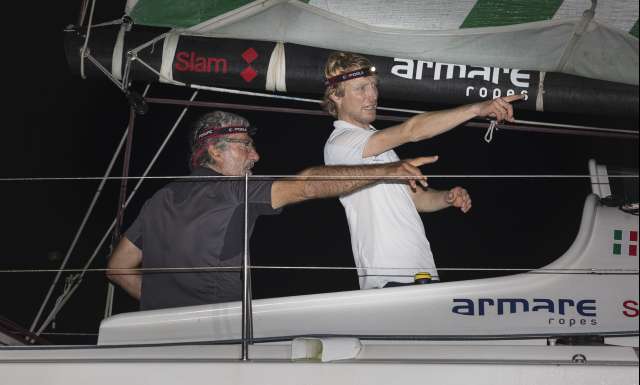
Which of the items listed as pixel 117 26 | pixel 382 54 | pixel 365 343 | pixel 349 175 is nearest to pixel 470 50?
→ pixel 382 54

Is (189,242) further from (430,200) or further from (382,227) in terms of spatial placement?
(430,200)

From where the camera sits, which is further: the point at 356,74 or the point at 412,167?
the point at 356,74

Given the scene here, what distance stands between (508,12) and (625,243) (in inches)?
27.9

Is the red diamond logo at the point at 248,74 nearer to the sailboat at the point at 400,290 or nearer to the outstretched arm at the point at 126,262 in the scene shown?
the sailboat at the point at 400,290

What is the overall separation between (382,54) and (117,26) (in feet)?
2.78

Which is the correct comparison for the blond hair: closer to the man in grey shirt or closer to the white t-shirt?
the white t-shirt

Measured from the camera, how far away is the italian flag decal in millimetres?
2389

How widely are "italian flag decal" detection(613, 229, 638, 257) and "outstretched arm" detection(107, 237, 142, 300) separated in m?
1.31

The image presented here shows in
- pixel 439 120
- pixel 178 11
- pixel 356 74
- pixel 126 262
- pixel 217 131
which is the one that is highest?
pixel 178 11

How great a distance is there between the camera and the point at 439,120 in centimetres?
207

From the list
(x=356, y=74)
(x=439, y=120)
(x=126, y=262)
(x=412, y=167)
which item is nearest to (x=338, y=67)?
(x=356, y=74)

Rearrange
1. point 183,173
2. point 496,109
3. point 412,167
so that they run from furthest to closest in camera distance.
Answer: point 183,173 → point 496,109 → point 412,167

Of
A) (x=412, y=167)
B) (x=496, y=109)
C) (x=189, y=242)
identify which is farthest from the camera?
(x=189, y=242)

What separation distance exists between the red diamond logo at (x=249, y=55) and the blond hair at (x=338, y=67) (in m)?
0.23
